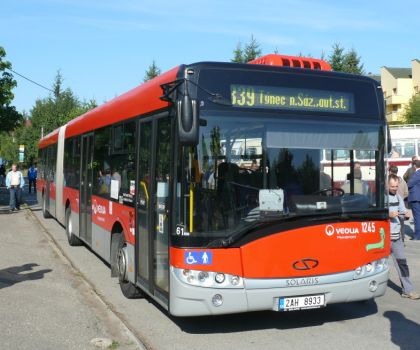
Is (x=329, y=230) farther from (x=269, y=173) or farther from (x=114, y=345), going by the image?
(x=114, y=345)

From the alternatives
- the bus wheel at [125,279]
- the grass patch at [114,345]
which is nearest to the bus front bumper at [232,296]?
the grass patch at [114,345]

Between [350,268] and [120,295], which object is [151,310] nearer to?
[120,295]

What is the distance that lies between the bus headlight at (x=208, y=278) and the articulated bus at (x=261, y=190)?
11 millimetres

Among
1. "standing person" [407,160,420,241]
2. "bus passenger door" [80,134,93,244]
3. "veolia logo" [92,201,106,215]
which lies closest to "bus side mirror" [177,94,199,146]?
"veolia logo" [92,201,106,215]

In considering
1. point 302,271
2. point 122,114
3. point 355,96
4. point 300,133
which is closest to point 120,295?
point 122,114

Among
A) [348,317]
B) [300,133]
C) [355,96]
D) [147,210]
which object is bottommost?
[348,317]

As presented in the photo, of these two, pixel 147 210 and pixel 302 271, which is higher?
pixel 147 210

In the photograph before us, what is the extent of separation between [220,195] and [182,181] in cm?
40

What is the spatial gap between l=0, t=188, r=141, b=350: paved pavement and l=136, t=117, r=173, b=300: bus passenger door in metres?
0.64

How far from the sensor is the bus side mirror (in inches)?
195

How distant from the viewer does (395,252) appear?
7.31 metres

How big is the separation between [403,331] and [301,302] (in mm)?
1315

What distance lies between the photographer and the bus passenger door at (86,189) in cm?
1000

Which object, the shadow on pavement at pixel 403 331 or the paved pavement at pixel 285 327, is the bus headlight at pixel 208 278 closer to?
the paved pavement at pixel 285 327
